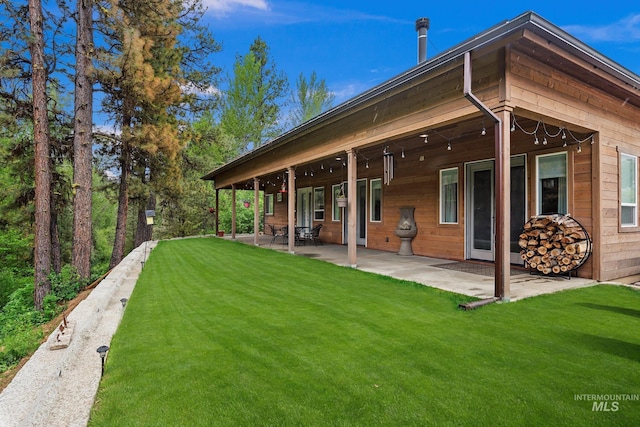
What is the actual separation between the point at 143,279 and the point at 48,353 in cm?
340

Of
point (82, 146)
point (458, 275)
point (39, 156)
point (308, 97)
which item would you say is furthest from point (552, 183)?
point (308, 97)

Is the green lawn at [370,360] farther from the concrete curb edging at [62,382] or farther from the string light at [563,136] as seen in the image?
the string light at [563,136]

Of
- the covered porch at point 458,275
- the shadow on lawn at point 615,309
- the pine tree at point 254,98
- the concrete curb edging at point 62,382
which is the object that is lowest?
the concrete curb edging at point 62,382

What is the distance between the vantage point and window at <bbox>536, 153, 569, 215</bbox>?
5586 millimetres

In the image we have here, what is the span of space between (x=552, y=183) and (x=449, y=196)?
2.05 metres

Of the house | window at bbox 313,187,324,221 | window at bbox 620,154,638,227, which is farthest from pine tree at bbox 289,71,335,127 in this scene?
window at bbox 620,154,638,227

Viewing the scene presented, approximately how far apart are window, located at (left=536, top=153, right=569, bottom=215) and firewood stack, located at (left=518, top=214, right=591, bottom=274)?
1.22 ft

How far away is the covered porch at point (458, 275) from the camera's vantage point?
4.59m

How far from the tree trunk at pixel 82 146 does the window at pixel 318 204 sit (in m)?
6.76

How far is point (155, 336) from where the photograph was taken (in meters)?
3.14

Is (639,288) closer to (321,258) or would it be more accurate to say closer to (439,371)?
(439,371)

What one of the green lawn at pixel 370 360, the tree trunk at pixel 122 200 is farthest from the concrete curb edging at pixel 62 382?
the tree trunk at pixel 122 200

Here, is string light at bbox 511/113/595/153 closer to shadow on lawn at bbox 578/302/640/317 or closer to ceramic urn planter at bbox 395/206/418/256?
shadow on lawn at bbox 578/302/640/317

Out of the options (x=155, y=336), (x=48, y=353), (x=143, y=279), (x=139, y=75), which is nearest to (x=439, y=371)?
(x=155, y=336)
